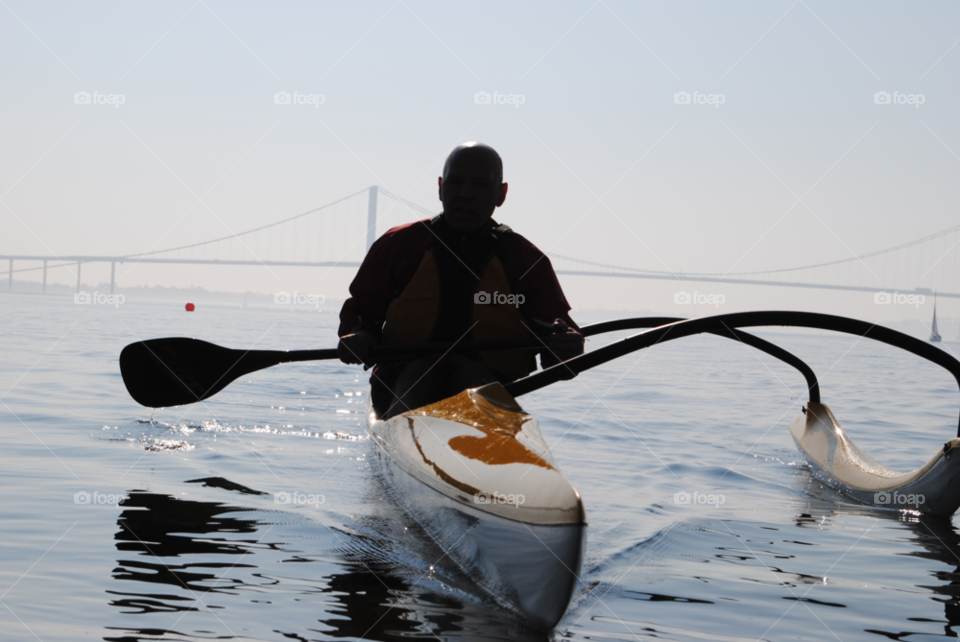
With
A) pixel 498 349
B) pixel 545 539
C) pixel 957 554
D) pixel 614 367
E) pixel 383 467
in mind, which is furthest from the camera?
pixel 614 367

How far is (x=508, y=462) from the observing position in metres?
2.19

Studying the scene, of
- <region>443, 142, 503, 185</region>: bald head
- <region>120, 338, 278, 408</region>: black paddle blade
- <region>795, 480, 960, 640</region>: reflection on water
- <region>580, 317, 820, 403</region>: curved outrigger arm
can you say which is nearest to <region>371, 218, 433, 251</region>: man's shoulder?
<region>443, 142, 503, 185</region>: bald head

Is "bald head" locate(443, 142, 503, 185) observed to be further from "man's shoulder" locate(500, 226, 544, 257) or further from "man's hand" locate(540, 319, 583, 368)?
"man's hand" locate(540, 319, 583, 368)

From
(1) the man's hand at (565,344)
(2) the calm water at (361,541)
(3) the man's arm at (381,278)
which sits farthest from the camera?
(3) the man's arm at (381,278)

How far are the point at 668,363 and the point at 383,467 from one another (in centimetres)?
1246

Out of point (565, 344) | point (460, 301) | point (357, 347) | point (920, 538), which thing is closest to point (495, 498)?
point (565, 344)

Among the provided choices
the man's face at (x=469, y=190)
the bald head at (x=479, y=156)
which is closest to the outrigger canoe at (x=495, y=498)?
the man's face at (x=469, y=190)

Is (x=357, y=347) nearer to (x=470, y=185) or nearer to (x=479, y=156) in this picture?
(x=470, y=185)

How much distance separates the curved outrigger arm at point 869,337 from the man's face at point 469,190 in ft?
3.05

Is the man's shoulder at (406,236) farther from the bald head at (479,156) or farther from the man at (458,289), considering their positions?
the bald head at (479,156)

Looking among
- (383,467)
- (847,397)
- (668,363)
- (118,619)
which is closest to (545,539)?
(118,619)

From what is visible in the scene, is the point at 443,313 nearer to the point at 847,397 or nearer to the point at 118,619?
the point at 118,619

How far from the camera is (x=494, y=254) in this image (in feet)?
12.0

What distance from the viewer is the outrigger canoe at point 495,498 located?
191 cm
